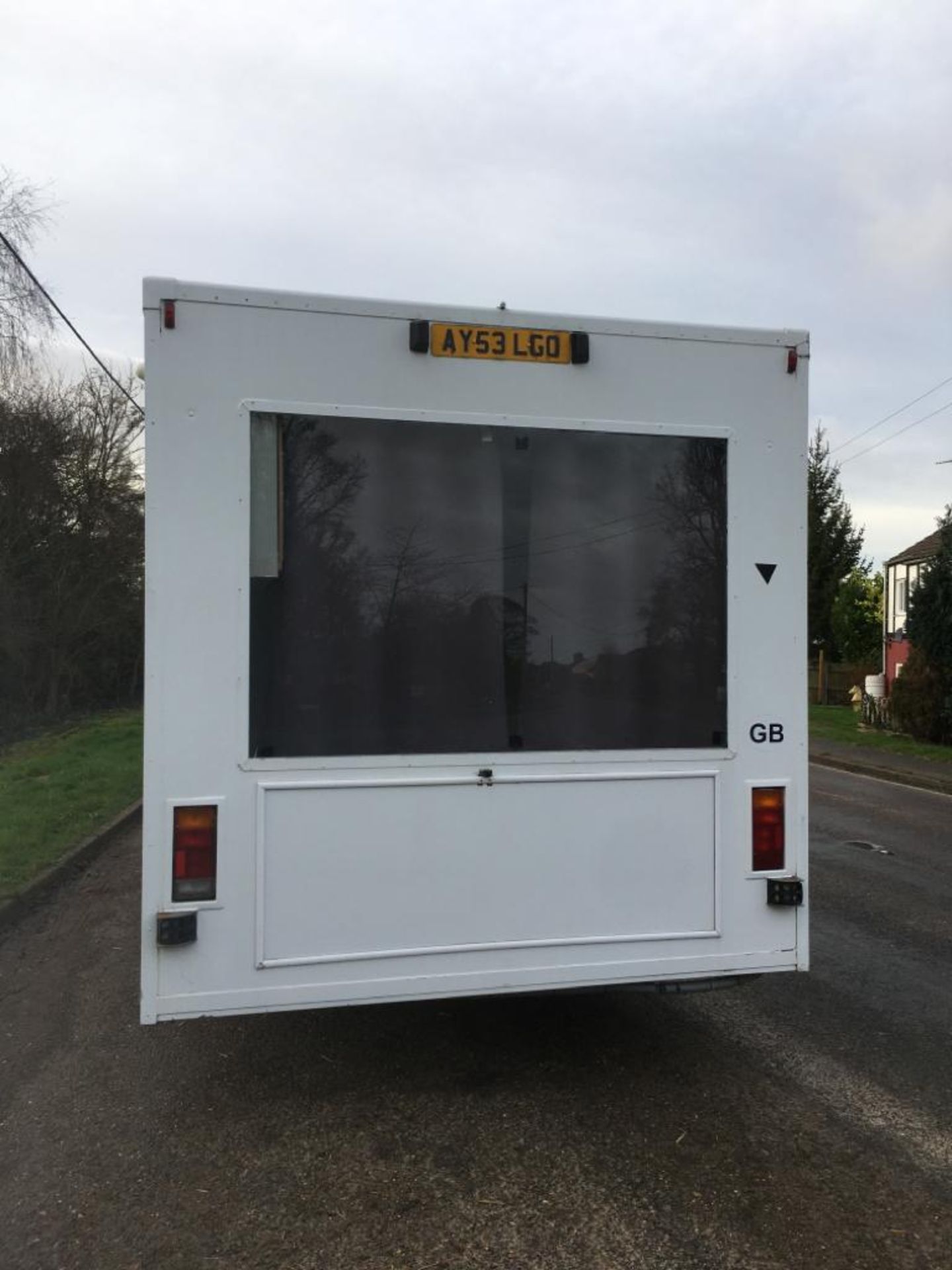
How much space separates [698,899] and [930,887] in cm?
481

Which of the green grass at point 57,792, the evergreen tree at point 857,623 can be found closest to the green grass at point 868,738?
the evergreen tree at point 857,623

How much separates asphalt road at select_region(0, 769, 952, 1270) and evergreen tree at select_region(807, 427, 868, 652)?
35402mm

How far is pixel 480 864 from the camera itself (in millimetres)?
3594

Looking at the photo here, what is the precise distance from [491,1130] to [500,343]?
2818mm

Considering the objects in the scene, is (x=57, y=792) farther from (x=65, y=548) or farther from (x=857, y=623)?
(x=857, y=623)

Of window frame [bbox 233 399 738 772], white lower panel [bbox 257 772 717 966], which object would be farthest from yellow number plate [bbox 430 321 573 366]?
white lower panel [bbox 257 772 717 966]

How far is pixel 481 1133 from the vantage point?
11.7 ft

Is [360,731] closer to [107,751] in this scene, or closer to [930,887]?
[930,887]

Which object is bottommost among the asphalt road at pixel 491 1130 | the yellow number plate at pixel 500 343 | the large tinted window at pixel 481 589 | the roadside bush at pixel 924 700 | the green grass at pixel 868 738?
the green grass at pixel 868 738

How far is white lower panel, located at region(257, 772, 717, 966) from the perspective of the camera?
3.46 metres

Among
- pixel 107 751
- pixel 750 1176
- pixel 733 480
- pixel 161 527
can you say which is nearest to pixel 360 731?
pixel 161 527

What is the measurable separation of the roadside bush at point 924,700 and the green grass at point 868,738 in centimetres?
27

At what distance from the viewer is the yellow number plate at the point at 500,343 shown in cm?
361

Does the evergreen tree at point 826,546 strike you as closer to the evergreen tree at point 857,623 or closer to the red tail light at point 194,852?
the evergreen tree at point 857,623
